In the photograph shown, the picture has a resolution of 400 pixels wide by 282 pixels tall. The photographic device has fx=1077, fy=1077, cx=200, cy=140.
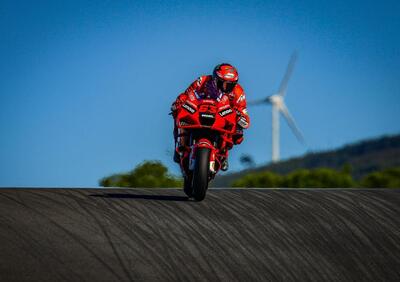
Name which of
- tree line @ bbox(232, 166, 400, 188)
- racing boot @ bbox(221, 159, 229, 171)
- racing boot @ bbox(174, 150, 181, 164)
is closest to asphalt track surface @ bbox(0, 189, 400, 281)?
racing boot @ bbox(221, 159, 229, 171)

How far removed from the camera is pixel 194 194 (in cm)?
1702

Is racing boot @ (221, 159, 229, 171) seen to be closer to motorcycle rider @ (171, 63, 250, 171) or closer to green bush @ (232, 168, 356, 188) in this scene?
motorcycle rider @ (171, 63, 250, 171)

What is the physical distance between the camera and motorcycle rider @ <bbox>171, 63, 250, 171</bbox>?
1744 cm

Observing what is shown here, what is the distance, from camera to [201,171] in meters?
16.8

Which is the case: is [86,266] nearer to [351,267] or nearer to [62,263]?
[62,263]

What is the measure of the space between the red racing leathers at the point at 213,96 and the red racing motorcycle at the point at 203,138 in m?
0.14

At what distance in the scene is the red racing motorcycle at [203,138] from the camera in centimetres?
1688

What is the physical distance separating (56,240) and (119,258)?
0.96 meters

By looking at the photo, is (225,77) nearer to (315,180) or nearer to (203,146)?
(203,146)

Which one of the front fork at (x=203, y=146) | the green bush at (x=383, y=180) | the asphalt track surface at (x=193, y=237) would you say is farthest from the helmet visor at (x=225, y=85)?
the green bush at (x=383, y=180)

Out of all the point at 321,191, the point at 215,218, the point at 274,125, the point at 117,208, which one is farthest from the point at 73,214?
the point at 274,125

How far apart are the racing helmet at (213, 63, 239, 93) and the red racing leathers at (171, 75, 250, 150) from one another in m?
0.18

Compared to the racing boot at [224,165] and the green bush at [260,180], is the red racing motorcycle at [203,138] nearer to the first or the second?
the racing boot at [224,165]

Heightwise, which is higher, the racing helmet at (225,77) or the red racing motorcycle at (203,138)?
the racing helmet at (225,77)
